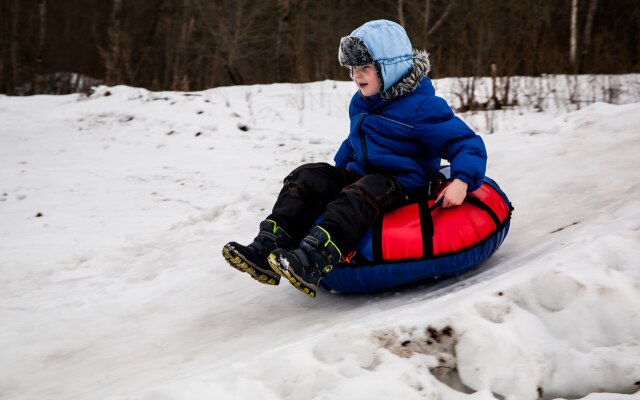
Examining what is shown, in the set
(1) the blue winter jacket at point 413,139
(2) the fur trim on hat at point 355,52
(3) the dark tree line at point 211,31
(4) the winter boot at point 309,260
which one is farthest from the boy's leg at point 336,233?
(3) the dark tree line at point 211,31

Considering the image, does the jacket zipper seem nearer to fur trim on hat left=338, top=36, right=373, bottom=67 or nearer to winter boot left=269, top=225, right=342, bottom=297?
fur trim on hat left=338, top=36, right=373, bottom=67

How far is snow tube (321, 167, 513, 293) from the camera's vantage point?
2117mm

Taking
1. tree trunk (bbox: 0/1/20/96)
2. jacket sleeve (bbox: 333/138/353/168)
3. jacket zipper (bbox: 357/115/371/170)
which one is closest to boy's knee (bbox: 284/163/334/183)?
jacket zipper (bbox: 357/115/371/170)

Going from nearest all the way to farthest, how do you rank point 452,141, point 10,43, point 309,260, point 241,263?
point 309,260 < point 241,263 < point 452,141 < point 10,43

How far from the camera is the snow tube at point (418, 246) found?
212cm

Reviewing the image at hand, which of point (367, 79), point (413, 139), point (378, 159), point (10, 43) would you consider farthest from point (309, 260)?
point (10, 43)

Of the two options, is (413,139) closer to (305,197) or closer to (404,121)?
(404,121)

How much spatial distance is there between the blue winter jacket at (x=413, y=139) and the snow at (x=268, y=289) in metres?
0.47

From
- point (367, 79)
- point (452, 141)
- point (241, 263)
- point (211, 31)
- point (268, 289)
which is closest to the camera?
point (241, 263)

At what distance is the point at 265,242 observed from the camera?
217cm

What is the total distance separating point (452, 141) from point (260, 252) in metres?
0.90

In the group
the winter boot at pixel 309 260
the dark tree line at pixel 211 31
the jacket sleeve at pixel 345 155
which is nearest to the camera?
the winter boot at pixel 309 260

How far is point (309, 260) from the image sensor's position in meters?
1.96

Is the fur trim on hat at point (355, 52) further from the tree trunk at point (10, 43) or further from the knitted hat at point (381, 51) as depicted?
the tree trunk at point (10, 43)
